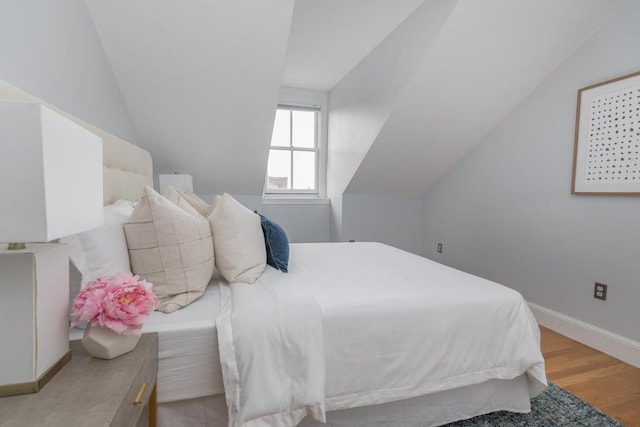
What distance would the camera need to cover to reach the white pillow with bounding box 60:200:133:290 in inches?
42.0

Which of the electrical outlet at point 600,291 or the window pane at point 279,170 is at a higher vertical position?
the window pane at point 279,170

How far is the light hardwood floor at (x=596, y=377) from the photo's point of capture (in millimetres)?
1633

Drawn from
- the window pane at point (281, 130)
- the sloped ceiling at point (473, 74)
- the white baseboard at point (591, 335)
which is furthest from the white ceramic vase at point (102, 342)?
the window pane at point (281, 130)

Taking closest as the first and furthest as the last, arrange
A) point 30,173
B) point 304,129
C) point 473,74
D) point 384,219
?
point 30,173, point 473,74, point 384,219, point 304,129

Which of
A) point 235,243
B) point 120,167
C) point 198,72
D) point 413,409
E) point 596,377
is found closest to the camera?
point 413,409

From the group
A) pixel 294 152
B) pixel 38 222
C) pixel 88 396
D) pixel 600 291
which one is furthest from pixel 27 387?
pixel 294 152

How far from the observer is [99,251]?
44.0 inches

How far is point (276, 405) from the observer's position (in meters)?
1.09

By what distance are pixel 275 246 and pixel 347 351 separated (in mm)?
696

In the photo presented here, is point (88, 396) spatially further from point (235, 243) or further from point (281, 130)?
point (281, 130)

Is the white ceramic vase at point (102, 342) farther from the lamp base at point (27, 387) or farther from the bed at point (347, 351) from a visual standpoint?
the bed at point (347, 351)

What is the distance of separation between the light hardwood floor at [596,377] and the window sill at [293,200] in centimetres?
281

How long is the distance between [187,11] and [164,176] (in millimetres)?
1344

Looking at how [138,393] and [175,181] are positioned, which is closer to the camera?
[138,393]
